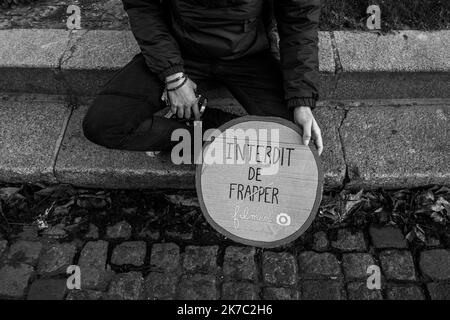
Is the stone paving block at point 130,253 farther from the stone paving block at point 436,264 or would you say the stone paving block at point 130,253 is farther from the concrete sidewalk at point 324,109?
the stone paving block at point 436,264

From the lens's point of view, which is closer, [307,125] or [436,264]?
[307,125]

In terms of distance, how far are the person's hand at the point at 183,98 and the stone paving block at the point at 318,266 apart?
1.07 m

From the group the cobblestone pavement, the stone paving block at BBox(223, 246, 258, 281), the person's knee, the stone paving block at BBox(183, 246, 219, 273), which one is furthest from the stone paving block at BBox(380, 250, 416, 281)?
the person's knee

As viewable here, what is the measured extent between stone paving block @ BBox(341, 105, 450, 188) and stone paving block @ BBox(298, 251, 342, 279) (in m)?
0.51

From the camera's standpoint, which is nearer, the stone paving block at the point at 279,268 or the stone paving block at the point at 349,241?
the stone paving block at the point at 279,268

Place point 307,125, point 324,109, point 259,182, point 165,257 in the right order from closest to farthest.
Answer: point 307,125
point 259,182
point 165,257
point 324,109

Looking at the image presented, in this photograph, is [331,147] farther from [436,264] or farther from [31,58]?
[31,58]

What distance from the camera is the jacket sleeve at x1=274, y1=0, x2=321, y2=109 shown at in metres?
2.20

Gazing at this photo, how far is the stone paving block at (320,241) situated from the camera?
2.43 metres

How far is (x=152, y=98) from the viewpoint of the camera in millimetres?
2346

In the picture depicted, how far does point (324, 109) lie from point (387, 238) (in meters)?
0.96

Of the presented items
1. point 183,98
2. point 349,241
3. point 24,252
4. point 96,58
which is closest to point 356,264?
point 349,241

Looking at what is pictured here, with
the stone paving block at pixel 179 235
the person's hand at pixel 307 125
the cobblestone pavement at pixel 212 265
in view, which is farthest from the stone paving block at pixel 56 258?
the person's hand at pixel 307 125
